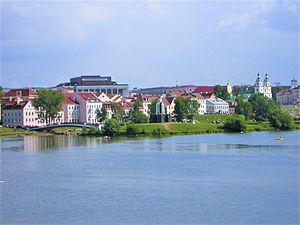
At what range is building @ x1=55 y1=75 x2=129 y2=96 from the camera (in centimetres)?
7581

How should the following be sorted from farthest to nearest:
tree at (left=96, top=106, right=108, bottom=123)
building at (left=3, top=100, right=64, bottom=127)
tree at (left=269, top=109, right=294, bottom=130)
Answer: building at (left=3, top=100, right=64, bottom=127), tree at (left=96, top=106, right=108, bottom=123), tree at (left=269, top=109, right=294, bottom=130)

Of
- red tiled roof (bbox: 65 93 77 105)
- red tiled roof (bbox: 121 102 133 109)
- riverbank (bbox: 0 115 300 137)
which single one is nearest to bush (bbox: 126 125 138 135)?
riverbank (bbox: 0 115 300 137)

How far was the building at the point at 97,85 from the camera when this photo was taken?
7581cm

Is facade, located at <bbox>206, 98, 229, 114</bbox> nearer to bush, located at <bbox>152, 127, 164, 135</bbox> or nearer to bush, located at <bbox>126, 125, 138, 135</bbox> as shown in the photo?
bush, located at <bbox>152, 127, 164, 135</bbox>

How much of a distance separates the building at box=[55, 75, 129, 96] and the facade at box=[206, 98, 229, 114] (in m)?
14.0

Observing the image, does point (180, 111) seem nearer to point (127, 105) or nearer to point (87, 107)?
point (87, 107)

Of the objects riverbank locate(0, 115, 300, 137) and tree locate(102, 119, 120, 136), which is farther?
riverbank locate(0, 115, 300, 137)

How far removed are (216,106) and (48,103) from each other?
2295cm

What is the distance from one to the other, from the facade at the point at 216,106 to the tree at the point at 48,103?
21.4 meters

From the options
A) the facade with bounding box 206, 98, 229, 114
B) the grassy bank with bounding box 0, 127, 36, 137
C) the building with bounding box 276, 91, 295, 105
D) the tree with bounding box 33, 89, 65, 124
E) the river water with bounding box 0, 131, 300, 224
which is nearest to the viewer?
the river water with bounding box 0, 131, 300, 224

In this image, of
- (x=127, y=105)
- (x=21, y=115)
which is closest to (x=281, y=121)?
(x=127, y=105)

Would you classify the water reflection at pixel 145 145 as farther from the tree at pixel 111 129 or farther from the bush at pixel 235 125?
the bush at pixel 235 125

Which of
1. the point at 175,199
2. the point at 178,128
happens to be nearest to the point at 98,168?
the point at 175,199

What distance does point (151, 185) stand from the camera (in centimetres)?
1825
